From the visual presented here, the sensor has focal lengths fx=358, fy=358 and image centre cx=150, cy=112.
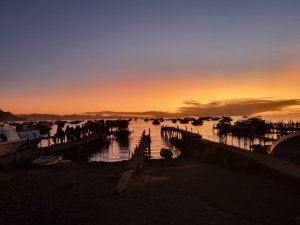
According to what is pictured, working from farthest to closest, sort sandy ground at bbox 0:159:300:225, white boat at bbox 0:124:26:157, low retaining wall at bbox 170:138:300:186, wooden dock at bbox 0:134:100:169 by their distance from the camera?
white boat at bbox 0:124:26:157, wooden dock at bbox 0:134:100:169, low retaining wall at bbox 170:138:300:186, sandy ground at bbox 0:159:300:225

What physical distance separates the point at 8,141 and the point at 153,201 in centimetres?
2212

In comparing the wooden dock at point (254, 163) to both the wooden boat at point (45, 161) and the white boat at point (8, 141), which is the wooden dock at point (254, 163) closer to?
the wooden boat at point (45, 161)

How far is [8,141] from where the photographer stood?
32844 mm

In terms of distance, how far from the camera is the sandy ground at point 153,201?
1251cm

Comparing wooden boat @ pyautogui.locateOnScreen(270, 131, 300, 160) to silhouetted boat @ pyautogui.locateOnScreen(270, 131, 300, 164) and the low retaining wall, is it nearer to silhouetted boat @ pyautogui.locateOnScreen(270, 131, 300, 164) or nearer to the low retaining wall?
silhouetted boat @ pyautogui.locateOnScreen(270, 131, 300, 164)

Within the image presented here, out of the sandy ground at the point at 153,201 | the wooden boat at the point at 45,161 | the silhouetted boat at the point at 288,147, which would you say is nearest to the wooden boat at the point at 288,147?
the silhouetted boat at the point at 288,147

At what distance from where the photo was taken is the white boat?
31911mm

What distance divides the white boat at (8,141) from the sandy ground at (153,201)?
34.1 feet

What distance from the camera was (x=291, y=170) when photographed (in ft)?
59.9

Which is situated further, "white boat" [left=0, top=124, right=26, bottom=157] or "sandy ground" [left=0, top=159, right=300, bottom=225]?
"white boat" [left=0, top=124, right=26, bottom=157]

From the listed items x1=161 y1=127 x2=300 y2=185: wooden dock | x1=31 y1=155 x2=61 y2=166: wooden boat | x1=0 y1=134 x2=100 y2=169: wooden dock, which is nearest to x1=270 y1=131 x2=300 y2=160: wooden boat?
x1=161 y1=127 x2=300 y2=185: wooden dock

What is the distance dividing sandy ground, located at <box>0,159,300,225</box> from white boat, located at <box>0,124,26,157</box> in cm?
1039

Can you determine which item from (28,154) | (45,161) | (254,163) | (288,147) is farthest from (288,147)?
(28,154)

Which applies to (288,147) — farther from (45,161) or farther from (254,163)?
(45,161)
